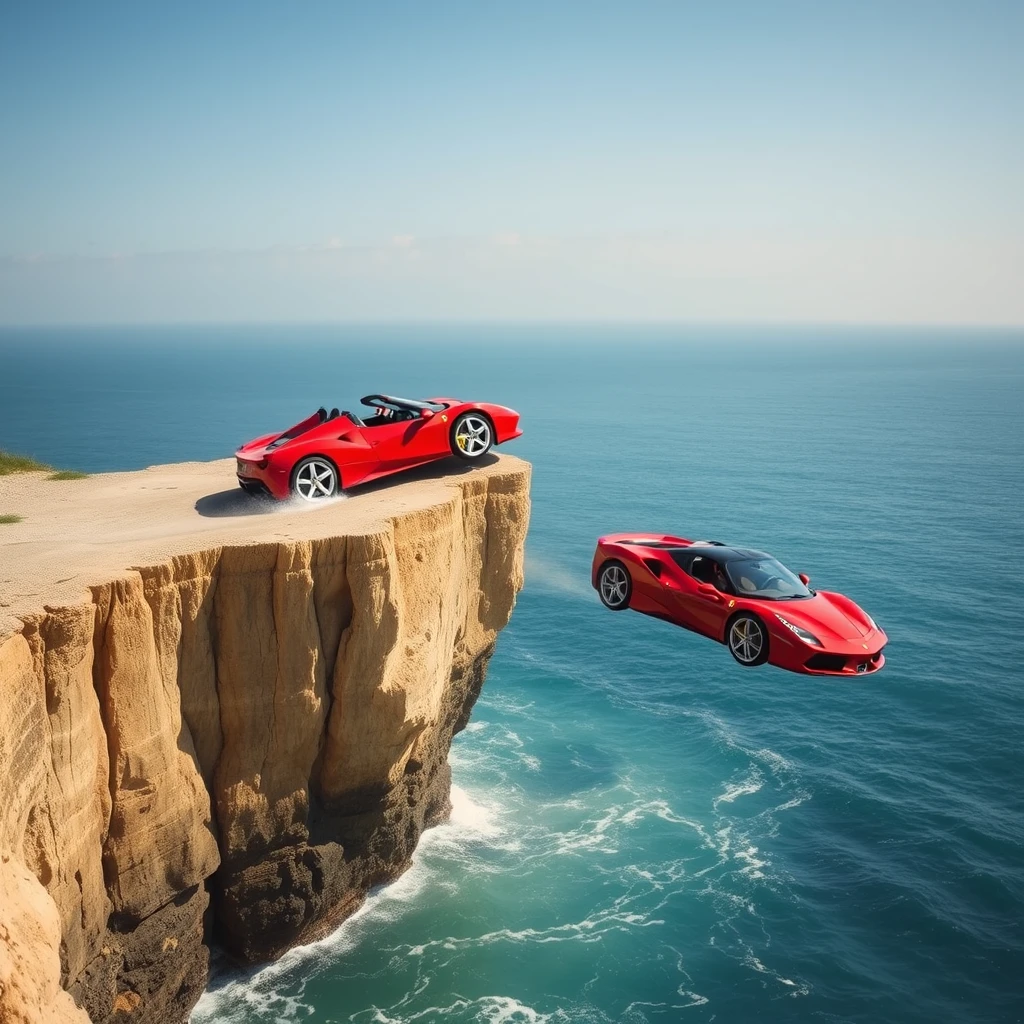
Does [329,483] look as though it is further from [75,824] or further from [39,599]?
[75,824]

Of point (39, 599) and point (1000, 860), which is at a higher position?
point (39, 599)

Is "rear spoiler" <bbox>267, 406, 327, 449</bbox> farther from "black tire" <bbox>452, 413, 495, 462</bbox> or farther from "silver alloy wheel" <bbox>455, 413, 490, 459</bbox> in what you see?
"silver alloy wheel" <bbox>455, 413, 490, 459</bbox>

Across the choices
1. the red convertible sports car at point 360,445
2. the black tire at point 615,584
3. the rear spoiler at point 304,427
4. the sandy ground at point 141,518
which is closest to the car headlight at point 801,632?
the black tire at point 615,584

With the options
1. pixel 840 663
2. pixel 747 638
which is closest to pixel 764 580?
pixel 747 638

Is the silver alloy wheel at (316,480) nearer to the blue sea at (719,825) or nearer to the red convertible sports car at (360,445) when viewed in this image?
the red convertible sports car at (360,445)

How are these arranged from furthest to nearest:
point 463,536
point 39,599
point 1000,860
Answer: point 1000,860
point 463,536
point 39,599

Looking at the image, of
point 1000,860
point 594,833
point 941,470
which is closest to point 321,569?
point 594,833
